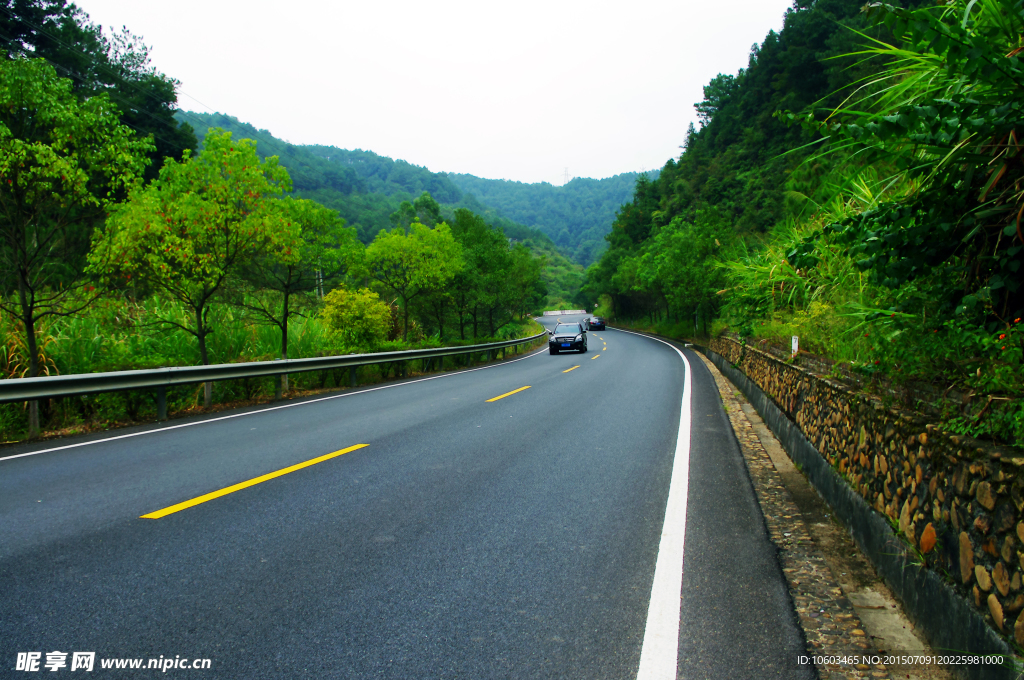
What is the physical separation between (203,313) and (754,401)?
13080 millimetres

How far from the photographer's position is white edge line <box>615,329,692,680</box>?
2.74 m

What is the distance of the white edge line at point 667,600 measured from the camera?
274 cm

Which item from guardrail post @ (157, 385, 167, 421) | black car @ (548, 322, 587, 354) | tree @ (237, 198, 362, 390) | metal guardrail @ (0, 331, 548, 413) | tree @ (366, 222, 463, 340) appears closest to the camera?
metal guardrail @ (0, 331, 548, 413)

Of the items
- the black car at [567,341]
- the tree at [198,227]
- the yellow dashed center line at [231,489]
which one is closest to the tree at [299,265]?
the tree at [198,227]

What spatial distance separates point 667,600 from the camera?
3.38m

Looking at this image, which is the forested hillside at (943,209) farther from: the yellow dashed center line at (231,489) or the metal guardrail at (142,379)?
the metal guardrail at (142,379)

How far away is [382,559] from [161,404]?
761 centimetres

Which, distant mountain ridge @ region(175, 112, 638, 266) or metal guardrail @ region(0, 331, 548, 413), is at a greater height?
distant mountain ridge @ region(175, 112, 638, 266)

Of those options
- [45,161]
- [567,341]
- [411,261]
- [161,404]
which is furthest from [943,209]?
[411,261]

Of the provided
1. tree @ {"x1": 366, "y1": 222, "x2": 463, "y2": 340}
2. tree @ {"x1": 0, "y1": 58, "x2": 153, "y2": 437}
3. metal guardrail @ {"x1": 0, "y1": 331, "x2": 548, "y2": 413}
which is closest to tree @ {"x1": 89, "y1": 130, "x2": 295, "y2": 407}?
tree @ {"x1": 0, "y1": 58, "x2": 153, "y2": 437}

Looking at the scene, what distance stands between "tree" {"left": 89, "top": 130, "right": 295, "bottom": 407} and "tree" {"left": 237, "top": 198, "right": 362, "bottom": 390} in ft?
3.34

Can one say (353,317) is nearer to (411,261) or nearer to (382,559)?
(411,261)

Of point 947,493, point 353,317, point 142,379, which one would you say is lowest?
point 142,379

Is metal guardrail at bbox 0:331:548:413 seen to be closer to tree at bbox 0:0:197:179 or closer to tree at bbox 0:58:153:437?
tree at bbox 0:58:153:437
